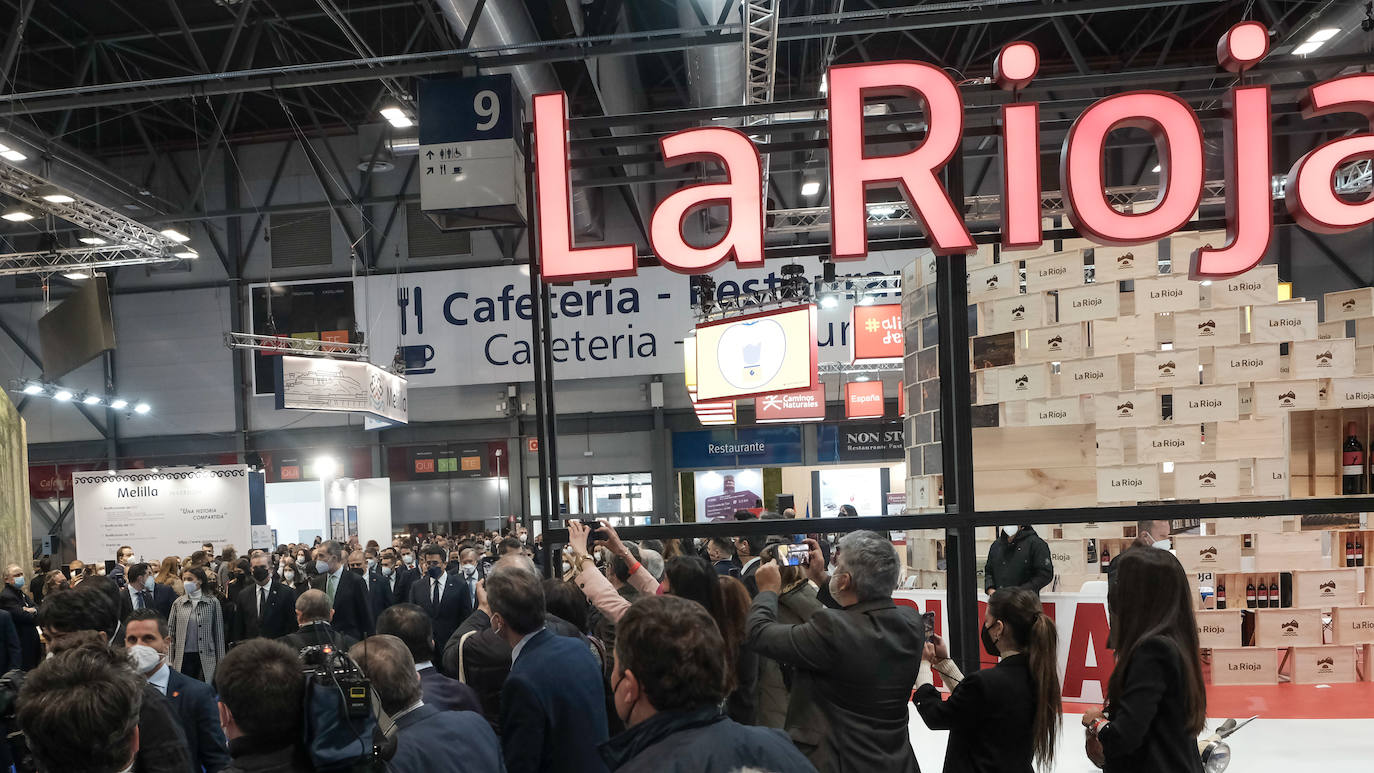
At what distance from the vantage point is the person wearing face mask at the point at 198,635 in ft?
26.6

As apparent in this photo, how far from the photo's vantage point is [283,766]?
1984 mm

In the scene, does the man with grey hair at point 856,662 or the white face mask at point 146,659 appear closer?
the man with grey hair at point 856,662

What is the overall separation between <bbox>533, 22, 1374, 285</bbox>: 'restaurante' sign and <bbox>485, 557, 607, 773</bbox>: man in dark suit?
1.59 metres

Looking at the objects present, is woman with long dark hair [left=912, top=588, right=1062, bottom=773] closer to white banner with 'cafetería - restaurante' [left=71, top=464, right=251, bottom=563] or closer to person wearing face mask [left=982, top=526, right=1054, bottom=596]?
person wearing face mask [left=982, top=526, right=1054, bottom=596]

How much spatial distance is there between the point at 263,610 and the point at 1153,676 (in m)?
8.10

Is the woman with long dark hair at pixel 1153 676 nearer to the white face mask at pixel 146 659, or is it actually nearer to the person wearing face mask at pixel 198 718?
the person wearing face mask at pixel 198 718

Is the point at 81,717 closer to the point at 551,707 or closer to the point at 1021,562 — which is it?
the point at 551,707

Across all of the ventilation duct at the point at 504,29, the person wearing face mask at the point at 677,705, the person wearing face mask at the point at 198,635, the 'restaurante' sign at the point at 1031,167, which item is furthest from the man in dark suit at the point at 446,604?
the person wearing face mask at the point at 677,705

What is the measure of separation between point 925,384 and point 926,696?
5.75 m

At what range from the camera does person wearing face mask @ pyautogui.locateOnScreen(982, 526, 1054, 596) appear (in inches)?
283

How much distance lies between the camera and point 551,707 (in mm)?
2781

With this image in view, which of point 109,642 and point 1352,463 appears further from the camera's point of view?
point 1352,463

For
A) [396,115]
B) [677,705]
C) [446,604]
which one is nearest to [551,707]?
[677,705]

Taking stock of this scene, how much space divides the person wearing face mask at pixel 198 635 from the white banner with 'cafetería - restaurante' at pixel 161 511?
8304mm
